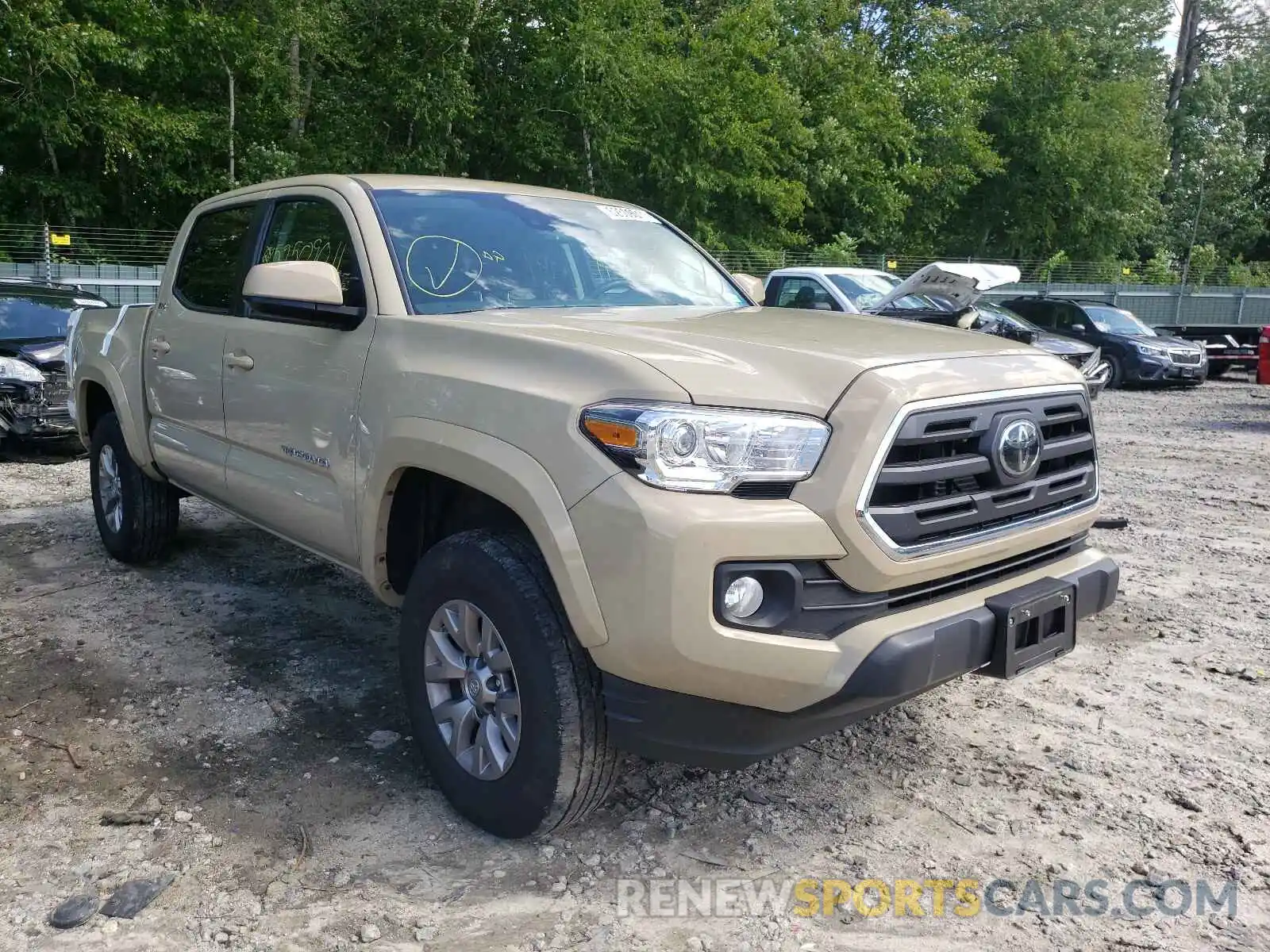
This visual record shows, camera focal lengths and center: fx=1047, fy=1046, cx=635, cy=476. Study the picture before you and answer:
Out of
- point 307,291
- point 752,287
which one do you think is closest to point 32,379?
point 307,291

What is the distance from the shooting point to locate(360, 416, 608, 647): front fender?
2.56 m

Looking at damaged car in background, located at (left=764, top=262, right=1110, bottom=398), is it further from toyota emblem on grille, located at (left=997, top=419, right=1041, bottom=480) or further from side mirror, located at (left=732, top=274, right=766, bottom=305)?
toyota emblem on grille, located at (left=997, top=419, right=1041, bottom=480)

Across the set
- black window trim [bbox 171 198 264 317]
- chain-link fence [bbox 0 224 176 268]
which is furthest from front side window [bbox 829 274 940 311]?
chain-link fence [bbox 0 224 176 268]

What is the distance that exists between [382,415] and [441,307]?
0.45 metres

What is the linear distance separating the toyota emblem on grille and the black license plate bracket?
328 mm

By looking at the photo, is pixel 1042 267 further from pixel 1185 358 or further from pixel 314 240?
pixel 314 240

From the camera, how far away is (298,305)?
11.6 feet

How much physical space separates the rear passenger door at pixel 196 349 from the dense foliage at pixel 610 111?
51.6ft

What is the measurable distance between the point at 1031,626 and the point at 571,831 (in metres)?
1.42

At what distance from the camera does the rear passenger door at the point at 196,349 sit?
171 inches

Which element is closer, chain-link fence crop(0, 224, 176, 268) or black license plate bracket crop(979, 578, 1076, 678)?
black license plate bracket crop(979, 578, 1076, 678)

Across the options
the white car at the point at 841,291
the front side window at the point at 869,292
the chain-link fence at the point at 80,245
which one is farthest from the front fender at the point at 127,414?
the chain-link fence at the point at 80,245

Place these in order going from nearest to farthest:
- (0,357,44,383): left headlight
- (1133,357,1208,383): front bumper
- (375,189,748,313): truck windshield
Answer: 1. (375,189,748,313): truck windshield
2. (0,357,44,383): left headlight
3. (1133,357,1208,383): front bumper

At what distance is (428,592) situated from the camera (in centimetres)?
304
